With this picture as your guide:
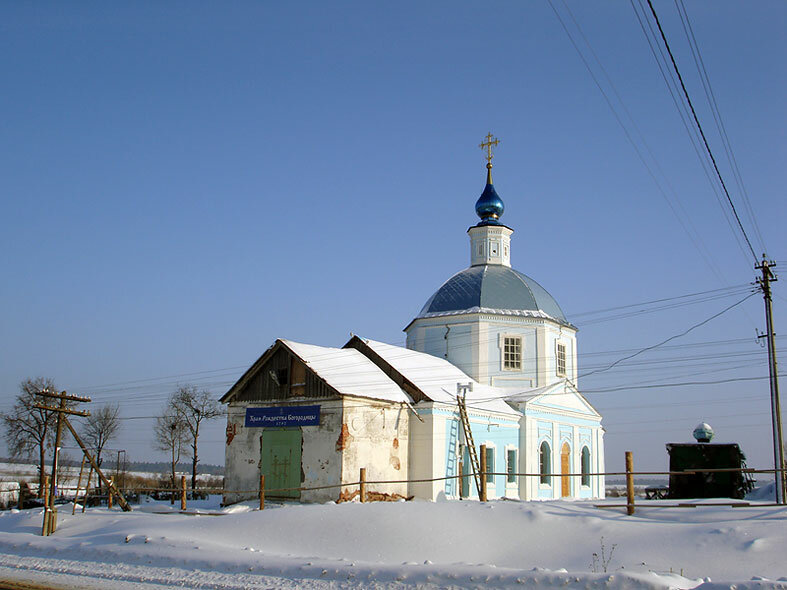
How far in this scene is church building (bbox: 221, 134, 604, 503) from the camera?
2473 cm

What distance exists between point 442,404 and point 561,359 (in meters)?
11.0

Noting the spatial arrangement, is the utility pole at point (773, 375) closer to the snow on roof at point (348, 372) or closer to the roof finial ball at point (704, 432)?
the roof finial ball at point (704, 432)

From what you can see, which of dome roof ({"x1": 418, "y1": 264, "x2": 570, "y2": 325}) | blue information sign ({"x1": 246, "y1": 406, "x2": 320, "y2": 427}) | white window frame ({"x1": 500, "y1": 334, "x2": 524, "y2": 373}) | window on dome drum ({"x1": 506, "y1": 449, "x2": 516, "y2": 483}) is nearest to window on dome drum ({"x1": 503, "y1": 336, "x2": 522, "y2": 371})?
white window frame ({"x1": 500, "y1": 334, "x2": 524, "y2": 373})

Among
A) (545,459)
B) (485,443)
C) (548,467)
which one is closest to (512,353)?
(545,459)

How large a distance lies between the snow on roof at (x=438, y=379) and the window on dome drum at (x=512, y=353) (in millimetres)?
1417

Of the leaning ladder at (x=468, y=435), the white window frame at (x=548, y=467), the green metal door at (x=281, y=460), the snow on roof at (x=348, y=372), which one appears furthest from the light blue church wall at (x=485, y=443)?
the green metal door at (x=281, y=460)

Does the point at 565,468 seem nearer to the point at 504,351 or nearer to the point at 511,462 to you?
the point at 511,462

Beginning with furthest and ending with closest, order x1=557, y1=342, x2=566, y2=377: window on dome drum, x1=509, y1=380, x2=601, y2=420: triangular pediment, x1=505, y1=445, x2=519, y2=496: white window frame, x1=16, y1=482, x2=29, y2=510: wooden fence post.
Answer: x1=557, y1=342, x2=566, y2=377: window on dome drum, x1=16, y1=482, x2=29, y2=510: wooden fence post, x1=509, y1=380, x2=601, y2=420: triangular pediment, x1=505, y1=445, x2=519, y2=496: white window frame

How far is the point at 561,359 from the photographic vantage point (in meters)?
36.3

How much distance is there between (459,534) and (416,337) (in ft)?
→ 72.8

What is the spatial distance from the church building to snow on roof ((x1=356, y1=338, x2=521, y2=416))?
0.30 ft

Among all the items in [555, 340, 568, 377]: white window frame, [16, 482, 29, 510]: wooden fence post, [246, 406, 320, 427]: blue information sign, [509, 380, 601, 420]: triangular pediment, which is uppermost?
[555, 340, 568, 377]: white window frame

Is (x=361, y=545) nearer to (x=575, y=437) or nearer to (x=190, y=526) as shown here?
(x=190, y=526)

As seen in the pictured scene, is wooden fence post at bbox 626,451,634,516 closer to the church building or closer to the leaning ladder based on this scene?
the church building
